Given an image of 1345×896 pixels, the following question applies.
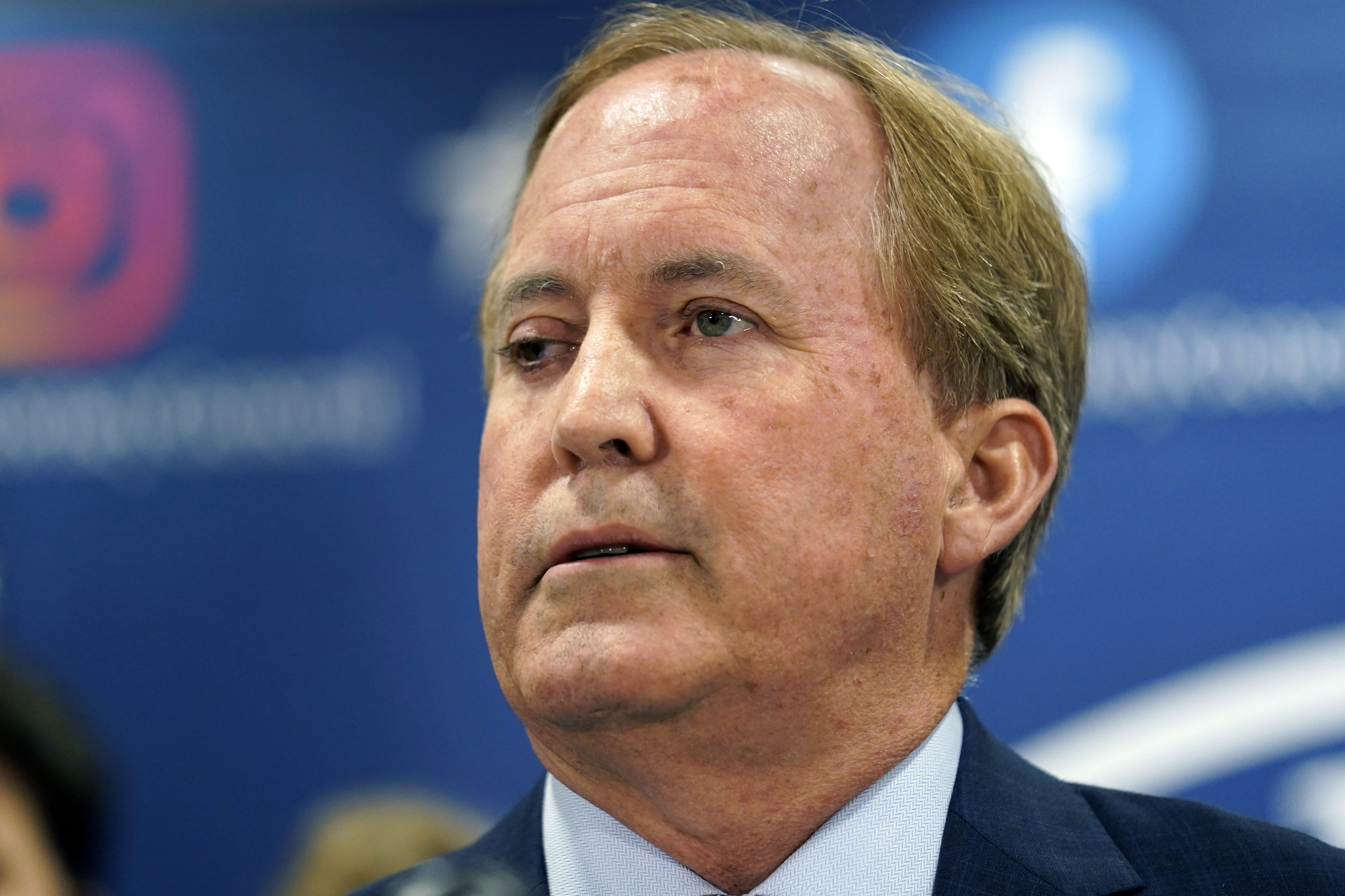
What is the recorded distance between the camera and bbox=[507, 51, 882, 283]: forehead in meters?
1.59

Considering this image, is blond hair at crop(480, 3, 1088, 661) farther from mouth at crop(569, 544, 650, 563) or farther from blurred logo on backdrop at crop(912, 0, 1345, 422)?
blurred logo on backdrop at crop(912, 0, 1345, 422)

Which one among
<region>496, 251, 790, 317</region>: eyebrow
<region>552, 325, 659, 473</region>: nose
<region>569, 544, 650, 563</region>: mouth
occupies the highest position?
<region>496, 251, 790, 317</region>: eyebrow

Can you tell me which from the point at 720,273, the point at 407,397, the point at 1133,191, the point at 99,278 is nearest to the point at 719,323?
the point at 720,273

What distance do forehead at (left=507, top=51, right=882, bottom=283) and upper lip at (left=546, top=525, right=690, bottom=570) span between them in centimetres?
35

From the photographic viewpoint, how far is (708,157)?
162 centimetres

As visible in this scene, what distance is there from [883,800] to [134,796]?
2.83 m

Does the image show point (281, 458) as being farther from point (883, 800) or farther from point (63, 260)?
point (883, 800)

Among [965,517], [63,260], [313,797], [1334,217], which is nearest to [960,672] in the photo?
[965,517]

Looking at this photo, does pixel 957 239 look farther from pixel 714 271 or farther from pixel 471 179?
pixel 471 179

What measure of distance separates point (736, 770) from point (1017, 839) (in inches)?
14.1

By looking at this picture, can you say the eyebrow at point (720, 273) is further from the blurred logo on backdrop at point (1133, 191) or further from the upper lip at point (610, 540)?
the blurred logo on backdrop at point (1133, 191)

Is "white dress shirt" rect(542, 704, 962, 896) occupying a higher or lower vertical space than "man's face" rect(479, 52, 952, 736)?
lower

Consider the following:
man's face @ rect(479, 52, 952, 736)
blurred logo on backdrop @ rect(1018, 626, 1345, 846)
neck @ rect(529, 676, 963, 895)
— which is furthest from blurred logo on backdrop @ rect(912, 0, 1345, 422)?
neck @ rect(529, 676, 963, 895)

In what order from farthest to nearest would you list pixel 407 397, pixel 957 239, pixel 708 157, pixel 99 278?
pixel 99 278
pixel 407 397
pixel 957 239
pixel 708 157
